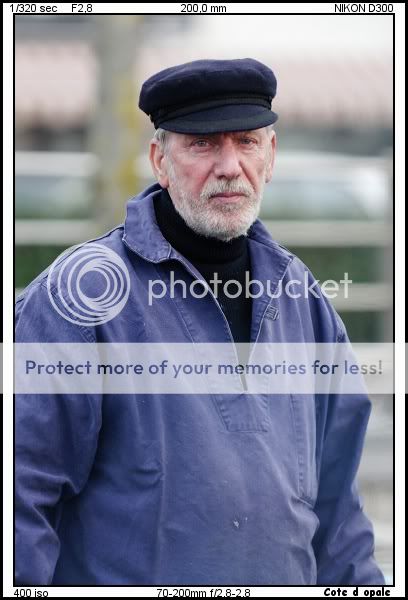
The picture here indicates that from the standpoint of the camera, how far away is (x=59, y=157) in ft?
19.0

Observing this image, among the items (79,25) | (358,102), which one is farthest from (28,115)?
(358,102)

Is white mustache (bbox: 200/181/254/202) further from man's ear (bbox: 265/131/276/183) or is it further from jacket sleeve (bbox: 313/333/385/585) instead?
jacket sleeve (bbox: 313/333/385/585)

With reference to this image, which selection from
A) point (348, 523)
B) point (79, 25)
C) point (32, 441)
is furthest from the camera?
point (79, 25)

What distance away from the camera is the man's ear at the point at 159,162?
2.33m

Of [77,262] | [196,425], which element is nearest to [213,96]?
[77,262]

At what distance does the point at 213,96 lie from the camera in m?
2.22

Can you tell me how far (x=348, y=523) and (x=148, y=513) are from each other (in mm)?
598

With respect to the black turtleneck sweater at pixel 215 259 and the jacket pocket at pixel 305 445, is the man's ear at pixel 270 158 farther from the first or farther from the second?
the jacket pocket at pixel 305 445

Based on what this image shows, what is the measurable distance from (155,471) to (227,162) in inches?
28.4

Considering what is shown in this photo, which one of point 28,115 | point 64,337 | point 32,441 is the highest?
point 28,115

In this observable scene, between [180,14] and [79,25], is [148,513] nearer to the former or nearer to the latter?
[180,14]

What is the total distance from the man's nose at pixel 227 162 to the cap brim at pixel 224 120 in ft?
0.16

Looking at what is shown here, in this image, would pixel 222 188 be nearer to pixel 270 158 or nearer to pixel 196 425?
pixel 270 158

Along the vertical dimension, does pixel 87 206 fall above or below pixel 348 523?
above
